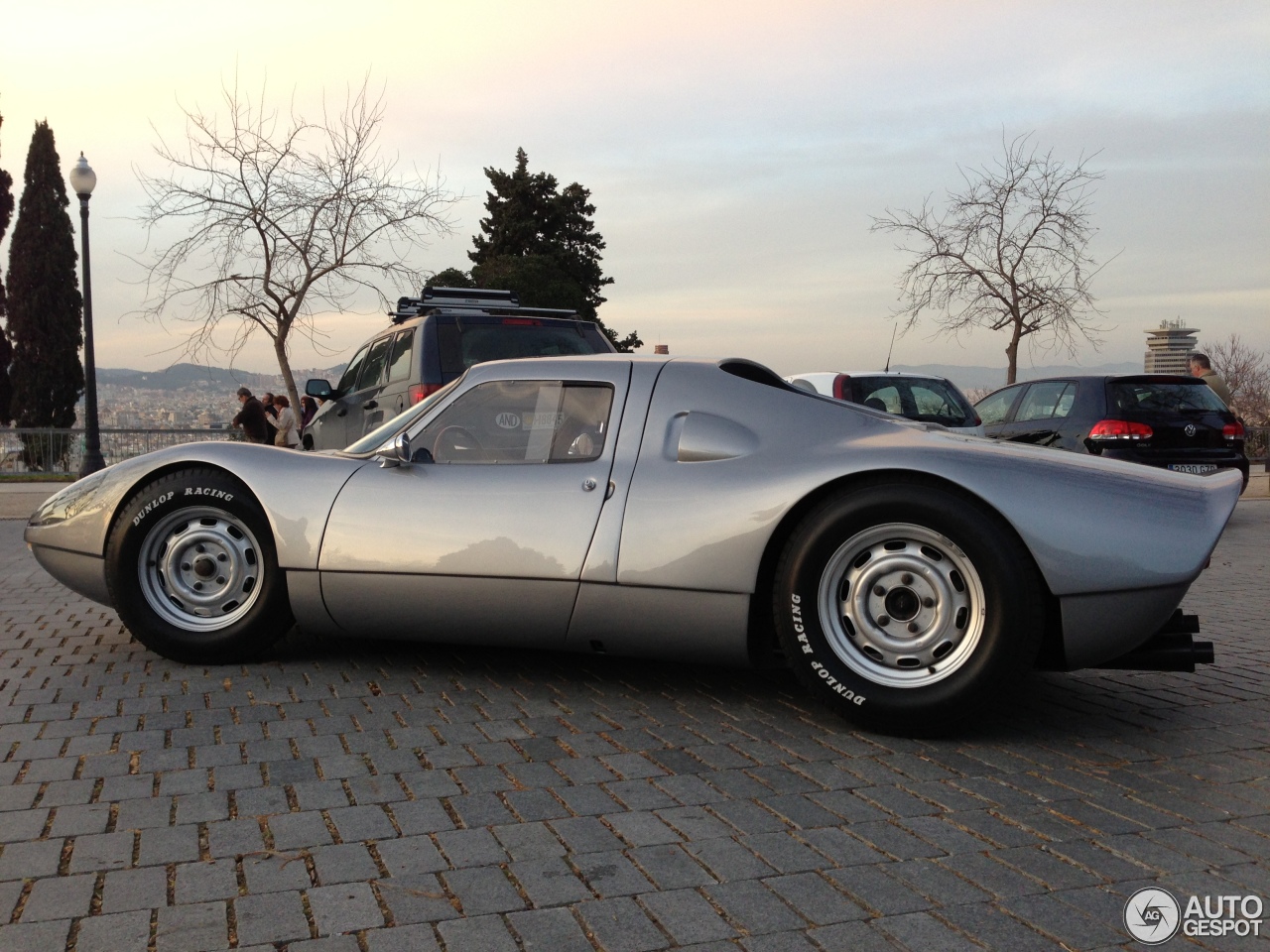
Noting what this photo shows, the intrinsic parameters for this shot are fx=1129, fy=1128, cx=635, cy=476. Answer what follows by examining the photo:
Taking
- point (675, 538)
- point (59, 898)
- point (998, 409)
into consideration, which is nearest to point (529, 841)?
point (59, 898)

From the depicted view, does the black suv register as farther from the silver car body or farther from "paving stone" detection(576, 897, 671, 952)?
"paving stone" detection(576, 897, 671, 952)

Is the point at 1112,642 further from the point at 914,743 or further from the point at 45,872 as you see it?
the point at 45,872

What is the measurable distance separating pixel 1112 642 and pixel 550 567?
2026 millimetres

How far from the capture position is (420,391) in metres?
8.84

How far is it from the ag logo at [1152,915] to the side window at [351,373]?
923 centimetres

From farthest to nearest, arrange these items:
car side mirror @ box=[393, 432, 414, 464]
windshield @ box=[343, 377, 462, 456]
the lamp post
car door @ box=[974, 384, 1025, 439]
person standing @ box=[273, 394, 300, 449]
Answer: person standing @ box=[273, 394, 300, 449] → the lamp post → car door @ box=[974, 384, 1025, 439] → windshield @ box=[343, 377, 462, 456] → car side mirror @ box=[393, 432, 414, 464]

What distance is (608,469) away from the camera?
14.6ft

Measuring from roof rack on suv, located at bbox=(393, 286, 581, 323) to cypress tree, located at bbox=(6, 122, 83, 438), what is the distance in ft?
103

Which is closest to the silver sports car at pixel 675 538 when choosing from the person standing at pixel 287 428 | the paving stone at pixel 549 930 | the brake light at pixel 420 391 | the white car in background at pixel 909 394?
the paving stone at pixel 549 930

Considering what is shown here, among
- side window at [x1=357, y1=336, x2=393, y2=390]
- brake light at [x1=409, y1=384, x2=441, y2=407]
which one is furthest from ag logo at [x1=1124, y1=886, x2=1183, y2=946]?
side window at [x1=357, y1=336, x2=393, y2=390]

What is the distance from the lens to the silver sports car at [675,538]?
12.5ft

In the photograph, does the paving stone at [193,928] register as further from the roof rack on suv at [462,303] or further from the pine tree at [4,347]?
the pine tree at [4,347]

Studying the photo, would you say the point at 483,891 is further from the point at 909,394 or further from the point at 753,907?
the point at 909,394

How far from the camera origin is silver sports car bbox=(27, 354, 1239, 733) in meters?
3.82
